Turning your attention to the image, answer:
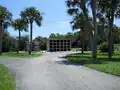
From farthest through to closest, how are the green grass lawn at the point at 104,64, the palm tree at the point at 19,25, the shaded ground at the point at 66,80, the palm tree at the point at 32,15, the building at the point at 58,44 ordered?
1. the building at the point at 58,44
2. the palm tree at the point at 19,25
3. the palm tree at the point at 32,15
4. the green grass lawn at the point at 104,64
5. the shaded ground at the point at 66,80

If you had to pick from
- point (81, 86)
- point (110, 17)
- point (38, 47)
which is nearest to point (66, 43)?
point (38, 47)

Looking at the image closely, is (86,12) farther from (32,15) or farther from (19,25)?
(19,25)

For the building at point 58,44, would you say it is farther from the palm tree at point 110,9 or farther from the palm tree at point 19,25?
the palm tree at point 110,9

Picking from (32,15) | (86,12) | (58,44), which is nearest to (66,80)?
(86,12)

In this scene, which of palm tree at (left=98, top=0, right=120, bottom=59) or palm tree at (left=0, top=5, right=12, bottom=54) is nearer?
palm tree at (left=98, top=0, right=120, bottom=59)

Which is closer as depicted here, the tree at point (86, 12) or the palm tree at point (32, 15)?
the tree at point (86, 12)

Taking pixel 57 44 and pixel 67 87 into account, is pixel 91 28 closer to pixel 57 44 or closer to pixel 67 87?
pixel 67 87

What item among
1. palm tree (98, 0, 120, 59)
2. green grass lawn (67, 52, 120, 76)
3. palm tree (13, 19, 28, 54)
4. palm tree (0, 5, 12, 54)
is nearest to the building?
palm tree (13, 19, 28, 54)

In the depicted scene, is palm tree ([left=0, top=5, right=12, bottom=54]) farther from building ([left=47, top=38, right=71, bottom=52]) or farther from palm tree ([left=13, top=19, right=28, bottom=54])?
building ([left=47, top=38, right=71, bottom=52])

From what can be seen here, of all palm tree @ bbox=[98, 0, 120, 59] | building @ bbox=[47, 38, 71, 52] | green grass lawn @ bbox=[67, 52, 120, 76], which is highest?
palm tree @ bbox=[98, 0, 120, 59]

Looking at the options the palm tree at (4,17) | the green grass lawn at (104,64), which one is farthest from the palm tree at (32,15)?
the green grass lawn at (104,64)

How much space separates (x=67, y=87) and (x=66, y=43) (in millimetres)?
87153

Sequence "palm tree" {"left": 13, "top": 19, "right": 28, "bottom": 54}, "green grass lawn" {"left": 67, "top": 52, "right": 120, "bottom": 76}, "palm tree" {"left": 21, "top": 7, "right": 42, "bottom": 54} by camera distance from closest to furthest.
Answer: "green grass lawn" {"left": 67, "top": 52, "right": 120, "bottom": 76}
"palm tree" {"left": 21, "top": 7, "right": 42, "bottom": 54}
"palm tree" {"left": 13, "top": 19, "right": 28, "bottom": 54}

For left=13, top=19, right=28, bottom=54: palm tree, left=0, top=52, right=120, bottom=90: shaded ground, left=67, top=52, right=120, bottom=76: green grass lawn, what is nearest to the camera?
left=0, top=52, right=120, bottom=90: shaded ground
